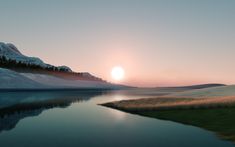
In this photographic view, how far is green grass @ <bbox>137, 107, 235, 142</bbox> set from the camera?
41.4m

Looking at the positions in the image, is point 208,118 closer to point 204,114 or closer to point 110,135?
point 204,114

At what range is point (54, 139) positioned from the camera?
38500 millimetres

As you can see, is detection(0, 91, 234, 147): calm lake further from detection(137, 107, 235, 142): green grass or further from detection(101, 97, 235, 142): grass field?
detection(101, 97, 235, 142): grass field

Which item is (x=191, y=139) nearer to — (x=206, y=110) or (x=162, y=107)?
(x=206, y=110)

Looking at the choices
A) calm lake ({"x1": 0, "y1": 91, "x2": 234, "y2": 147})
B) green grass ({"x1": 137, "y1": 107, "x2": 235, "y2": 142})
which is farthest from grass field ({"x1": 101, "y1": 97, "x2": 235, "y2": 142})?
calm lake ({"x1": 0, "y1": 91, "x2": 234, "y2": 147})

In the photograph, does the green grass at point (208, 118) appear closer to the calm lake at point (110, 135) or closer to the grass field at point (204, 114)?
the grass field at point (204, 114)

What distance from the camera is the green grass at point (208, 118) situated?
41.4 meters

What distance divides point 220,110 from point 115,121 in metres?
19.6

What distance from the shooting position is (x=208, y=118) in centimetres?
5144

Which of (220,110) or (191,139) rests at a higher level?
(220,110)

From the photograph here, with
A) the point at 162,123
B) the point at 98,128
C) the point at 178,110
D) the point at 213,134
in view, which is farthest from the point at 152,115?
the point at 213,134

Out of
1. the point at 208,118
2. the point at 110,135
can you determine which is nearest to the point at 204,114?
the point at 208,118

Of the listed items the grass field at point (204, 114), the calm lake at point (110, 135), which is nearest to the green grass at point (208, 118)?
the grass field at point (204, 114)

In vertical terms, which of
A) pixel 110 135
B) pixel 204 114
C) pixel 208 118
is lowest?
pixel 110 135
